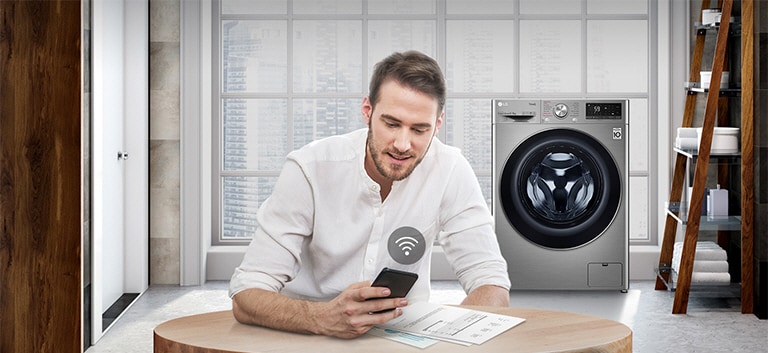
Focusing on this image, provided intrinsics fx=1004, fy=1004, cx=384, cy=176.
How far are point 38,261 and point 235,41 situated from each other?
2.81m

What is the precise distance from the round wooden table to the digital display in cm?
346

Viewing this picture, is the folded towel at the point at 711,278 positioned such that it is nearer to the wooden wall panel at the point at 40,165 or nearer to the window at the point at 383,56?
the window at the point at 383,56

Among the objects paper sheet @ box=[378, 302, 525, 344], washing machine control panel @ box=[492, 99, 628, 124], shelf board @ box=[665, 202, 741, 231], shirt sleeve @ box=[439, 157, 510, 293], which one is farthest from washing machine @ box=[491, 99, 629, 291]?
paper sheet @ box=[378, 302, 525, 344]

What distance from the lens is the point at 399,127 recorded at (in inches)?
92.7

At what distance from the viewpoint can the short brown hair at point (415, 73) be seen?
91.9 inches

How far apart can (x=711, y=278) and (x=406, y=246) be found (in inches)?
126

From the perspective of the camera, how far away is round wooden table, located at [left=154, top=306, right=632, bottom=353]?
187 cm

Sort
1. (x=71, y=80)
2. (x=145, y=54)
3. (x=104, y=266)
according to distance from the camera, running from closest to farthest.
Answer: (x=71, y=80) < (x=104, y=266) < (x=145, y=54)

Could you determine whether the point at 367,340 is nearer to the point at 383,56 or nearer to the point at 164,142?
the point at 164,142

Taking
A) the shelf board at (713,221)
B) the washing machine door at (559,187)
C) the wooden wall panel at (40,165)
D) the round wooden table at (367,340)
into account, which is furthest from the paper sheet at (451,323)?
the washing machine door at (559,187)

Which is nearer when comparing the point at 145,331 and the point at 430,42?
the point at 145,331

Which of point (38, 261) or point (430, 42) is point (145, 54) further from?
point (38, 261)

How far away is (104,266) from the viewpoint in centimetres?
484

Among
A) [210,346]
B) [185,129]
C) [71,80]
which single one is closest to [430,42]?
[185,129]
